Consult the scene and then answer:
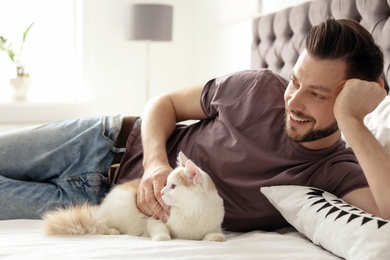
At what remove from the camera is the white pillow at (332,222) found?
103cm

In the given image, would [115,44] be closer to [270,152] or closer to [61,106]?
[61,106]

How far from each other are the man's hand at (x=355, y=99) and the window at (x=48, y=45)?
296 centimetres

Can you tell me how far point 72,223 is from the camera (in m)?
1.32

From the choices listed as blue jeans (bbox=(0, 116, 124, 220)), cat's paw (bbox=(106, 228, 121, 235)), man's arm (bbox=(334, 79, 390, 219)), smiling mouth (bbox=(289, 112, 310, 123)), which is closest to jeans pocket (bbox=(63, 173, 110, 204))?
blue jeans (bbox=(0, 116, 124, 220))

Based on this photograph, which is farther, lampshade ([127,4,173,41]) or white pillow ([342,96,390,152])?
lampshade ([127,4,173,41])

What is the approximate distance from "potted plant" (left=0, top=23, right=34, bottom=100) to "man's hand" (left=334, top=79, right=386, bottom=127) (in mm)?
2856

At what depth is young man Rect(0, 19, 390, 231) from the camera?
1309 mm

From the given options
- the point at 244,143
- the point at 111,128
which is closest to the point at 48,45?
the point at 111,128

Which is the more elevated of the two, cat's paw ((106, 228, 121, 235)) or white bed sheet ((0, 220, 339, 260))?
white bed sheet ((0, 220, 339, 260))

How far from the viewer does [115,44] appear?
4.05 m

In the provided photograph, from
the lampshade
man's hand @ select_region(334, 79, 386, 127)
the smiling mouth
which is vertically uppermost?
the lampshade

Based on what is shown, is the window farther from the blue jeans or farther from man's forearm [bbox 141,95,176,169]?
man's forearm [bbox 141,95,176,169]

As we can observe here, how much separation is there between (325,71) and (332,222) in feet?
1.29

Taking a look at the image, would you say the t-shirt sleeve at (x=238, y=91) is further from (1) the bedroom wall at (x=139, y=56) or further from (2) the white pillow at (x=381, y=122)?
(1) the bedroom wall at (x=139, y=56)
